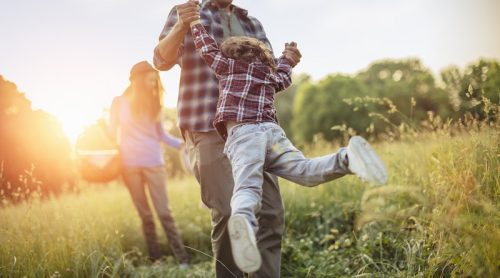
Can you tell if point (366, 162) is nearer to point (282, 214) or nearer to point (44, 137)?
point (282, 214)

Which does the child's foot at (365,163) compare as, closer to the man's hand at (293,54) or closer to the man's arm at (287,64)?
the man's arm at (287,64)

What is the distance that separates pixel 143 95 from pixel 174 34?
248 centimetres

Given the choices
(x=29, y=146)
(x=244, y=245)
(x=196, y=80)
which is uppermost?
(x=196, y=80)

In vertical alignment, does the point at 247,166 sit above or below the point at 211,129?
below

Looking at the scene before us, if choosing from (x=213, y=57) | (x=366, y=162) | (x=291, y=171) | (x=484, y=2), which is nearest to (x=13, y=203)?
(x=213, y=57)

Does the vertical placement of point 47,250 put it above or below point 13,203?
below

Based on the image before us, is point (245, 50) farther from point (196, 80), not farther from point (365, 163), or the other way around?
point (365, 163)

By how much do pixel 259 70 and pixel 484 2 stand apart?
8.24 ft

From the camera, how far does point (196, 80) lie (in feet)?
9.32

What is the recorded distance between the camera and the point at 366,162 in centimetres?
195

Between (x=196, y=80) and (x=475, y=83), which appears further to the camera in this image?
(x=475, y=83)

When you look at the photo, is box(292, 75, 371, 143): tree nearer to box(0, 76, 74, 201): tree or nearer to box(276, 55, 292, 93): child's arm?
box(0, 76, 74, 201): tree

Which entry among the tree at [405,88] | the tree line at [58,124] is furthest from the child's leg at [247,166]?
the tree at [405,88]

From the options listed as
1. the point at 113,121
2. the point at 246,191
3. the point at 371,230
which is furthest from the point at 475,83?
the point at 113,121
